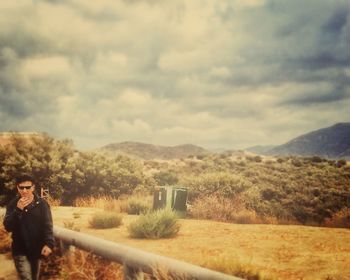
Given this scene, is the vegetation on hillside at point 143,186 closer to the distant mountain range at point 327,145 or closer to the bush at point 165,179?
the bush at point 165,179

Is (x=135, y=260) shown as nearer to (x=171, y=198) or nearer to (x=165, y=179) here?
(x=171, y=198)

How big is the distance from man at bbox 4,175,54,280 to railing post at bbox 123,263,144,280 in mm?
1206

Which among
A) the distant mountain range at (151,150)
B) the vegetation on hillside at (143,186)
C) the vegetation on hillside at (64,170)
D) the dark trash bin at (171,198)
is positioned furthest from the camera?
the distant mountain range at (151,150)

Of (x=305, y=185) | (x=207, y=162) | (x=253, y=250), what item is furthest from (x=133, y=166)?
(x=207, y=162)

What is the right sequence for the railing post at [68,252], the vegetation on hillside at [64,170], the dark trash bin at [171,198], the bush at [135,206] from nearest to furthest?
the railing post at [68,252]
the dark trash bin at [171,198]
the bush at [135,206]
the vegetation on hillside at [64,170]

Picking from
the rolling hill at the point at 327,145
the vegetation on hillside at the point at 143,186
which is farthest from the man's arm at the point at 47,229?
the rolling hill at the point at 327,145

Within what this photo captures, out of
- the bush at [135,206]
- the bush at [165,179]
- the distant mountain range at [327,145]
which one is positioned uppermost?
the distant mountain range at [327,145]

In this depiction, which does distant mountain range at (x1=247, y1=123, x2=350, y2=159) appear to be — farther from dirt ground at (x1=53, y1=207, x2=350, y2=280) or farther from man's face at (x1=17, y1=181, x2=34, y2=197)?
man's face at (x1=17, y1=181, x2=34, y2=197)

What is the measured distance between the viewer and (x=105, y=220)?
500 inches

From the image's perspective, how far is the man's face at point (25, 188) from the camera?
664 centimetres

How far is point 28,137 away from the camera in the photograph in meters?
22.5

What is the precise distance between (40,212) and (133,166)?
18.7 metres

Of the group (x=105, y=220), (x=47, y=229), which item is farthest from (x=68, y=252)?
(x=105, y=220)

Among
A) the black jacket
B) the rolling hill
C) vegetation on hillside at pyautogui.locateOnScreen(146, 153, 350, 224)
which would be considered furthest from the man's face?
the rolling hill
